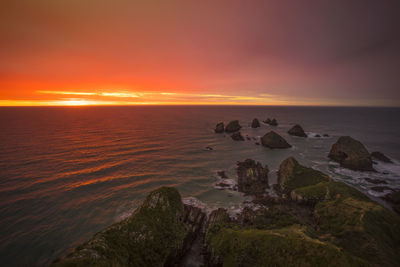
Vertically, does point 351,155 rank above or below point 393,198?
above

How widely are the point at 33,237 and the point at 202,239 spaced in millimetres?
19072

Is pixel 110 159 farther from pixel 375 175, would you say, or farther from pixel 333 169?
pixel 375 175

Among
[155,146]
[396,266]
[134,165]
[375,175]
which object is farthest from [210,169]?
[375,175]

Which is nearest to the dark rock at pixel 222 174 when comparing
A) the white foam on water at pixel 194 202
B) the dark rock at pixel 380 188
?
the white foam on water at pixel 194 202

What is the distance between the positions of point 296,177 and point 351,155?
2259cm

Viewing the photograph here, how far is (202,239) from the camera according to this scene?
15852mm

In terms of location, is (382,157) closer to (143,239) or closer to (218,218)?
(218,218)

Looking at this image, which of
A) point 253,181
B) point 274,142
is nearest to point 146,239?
point 253,181

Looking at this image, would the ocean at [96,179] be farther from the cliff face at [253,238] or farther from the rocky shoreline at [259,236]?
the cliff face at [253,238]

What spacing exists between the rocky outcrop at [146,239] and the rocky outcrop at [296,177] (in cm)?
1751

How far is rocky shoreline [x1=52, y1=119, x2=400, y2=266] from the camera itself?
9.87 m

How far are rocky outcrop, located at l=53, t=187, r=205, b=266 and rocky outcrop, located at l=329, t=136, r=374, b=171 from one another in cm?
4110

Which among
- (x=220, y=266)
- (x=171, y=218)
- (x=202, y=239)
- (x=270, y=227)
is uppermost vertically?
(x=171, y=218)

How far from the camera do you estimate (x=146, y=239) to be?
11.8 metres
